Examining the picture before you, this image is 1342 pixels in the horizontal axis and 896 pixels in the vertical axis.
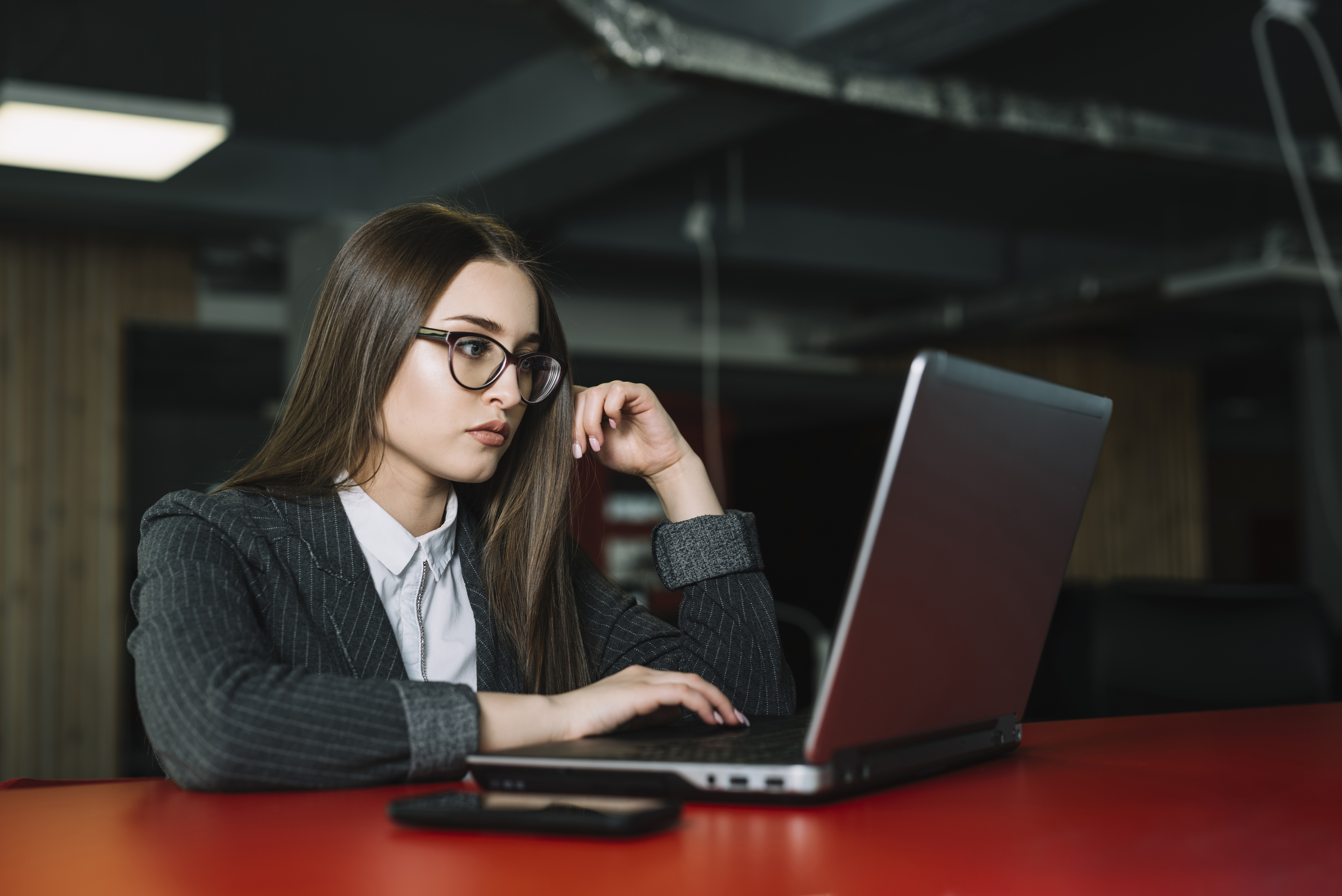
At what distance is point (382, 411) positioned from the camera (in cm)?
135

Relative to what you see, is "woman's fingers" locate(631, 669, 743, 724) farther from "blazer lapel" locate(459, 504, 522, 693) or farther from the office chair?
the office chair

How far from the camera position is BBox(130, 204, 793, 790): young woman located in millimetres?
907

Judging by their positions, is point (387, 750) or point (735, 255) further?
point (735, 255)


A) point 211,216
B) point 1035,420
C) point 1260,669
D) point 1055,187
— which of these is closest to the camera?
point 1035,420

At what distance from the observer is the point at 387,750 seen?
0.88 meters

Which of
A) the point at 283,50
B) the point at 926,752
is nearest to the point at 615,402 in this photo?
the point at 926,752

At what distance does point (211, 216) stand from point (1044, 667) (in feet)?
11.3

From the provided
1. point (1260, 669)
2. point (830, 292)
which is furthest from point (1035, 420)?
point (830, 292)

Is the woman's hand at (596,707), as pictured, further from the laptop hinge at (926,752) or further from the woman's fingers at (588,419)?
the woman's fingers at (588,419)

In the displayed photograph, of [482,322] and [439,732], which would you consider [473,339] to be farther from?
[439,732]

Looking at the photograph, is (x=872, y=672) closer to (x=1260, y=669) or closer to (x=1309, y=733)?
(x=1309, y=733)

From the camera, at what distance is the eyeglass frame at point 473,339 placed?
52.1 inches

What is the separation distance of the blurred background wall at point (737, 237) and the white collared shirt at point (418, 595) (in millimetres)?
315

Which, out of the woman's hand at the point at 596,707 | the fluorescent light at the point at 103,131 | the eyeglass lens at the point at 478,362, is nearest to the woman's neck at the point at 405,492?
the eyeglass lens at the point at 478,362
